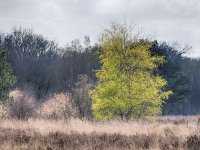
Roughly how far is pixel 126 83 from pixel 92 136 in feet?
33.3

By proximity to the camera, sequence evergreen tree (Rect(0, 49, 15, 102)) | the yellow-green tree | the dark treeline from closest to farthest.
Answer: the yellow-green tree → evergreen tree (Rect(0, 49, 15, 102)) → the dark treeline

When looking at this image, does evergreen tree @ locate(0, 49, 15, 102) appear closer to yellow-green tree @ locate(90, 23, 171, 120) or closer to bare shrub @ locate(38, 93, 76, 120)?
bare shrub @ locate(38, 93, 76, 120)

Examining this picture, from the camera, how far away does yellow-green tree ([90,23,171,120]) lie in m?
26.7

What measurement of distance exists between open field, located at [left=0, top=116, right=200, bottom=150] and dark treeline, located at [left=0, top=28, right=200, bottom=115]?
35212mm

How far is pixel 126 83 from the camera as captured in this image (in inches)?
1065

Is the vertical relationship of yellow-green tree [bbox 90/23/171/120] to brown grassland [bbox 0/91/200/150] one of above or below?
above

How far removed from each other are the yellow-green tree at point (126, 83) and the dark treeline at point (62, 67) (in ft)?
89.2

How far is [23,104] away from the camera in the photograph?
102 ft

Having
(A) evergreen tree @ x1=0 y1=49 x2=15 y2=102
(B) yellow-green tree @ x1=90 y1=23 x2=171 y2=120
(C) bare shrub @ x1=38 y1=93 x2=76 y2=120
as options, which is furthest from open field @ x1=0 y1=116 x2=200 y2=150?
(A) evergreen tree @ x1=0 y1=49 x2=15 y2=102

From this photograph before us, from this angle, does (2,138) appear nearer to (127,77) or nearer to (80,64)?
(127,77)

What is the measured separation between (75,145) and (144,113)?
1227 centimetres

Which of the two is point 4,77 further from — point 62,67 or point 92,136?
point 62,67

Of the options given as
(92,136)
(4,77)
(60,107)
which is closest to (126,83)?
(60,107)

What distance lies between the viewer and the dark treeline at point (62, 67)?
60.7m
